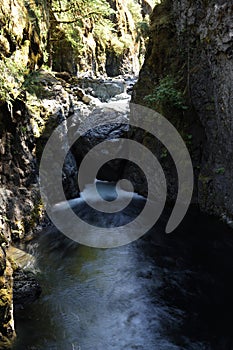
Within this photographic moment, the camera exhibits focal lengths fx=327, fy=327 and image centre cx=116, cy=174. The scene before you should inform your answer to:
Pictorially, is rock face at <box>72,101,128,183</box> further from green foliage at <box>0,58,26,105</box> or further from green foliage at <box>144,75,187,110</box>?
green foliage at <box>0,58,26,105</box>

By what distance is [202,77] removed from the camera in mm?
9648

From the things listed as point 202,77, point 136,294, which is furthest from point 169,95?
point 136,294

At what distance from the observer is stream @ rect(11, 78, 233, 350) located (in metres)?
5.02

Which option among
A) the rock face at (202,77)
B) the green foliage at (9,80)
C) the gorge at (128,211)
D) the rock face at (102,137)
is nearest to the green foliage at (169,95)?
the gorge at (128,211)

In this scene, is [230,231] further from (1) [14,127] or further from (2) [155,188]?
(1) [14,127]

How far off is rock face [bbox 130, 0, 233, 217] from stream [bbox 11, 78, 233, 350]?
4.51ft

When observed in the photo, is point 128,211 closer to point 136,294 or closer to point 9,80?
point 136,294

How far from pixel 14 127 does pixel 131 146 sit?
17.5 feet

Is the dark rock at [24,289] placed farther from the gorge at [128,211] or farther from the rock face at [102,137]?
the rock face at [102,137]

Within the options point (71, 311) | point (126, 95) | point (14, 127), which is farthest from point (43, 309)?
point (126, 95)

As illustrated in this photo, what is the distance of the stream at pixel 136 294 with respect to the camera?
502cm

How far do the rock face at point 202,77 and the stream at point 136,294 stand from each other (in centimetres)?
138

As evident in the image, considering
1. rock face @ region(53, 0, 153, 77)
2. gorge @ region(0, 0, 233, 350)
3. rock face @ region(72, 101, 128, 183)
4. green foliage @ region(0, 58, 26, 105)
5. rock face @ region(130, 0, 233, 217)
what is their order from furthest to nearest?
rock face @ region(53, 0, 153, 77) < rock face @ region(72, 101, 128, 183) < rock face @ region(130, 0, 233, 217) < green foliage @ region(0, 58, 26, 105) < gorge @ region(0, 0, 233, 350)

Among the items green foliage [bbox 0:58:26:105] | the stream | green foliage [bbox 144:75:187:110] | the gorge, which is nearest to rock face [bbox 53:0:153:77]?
the gorge
